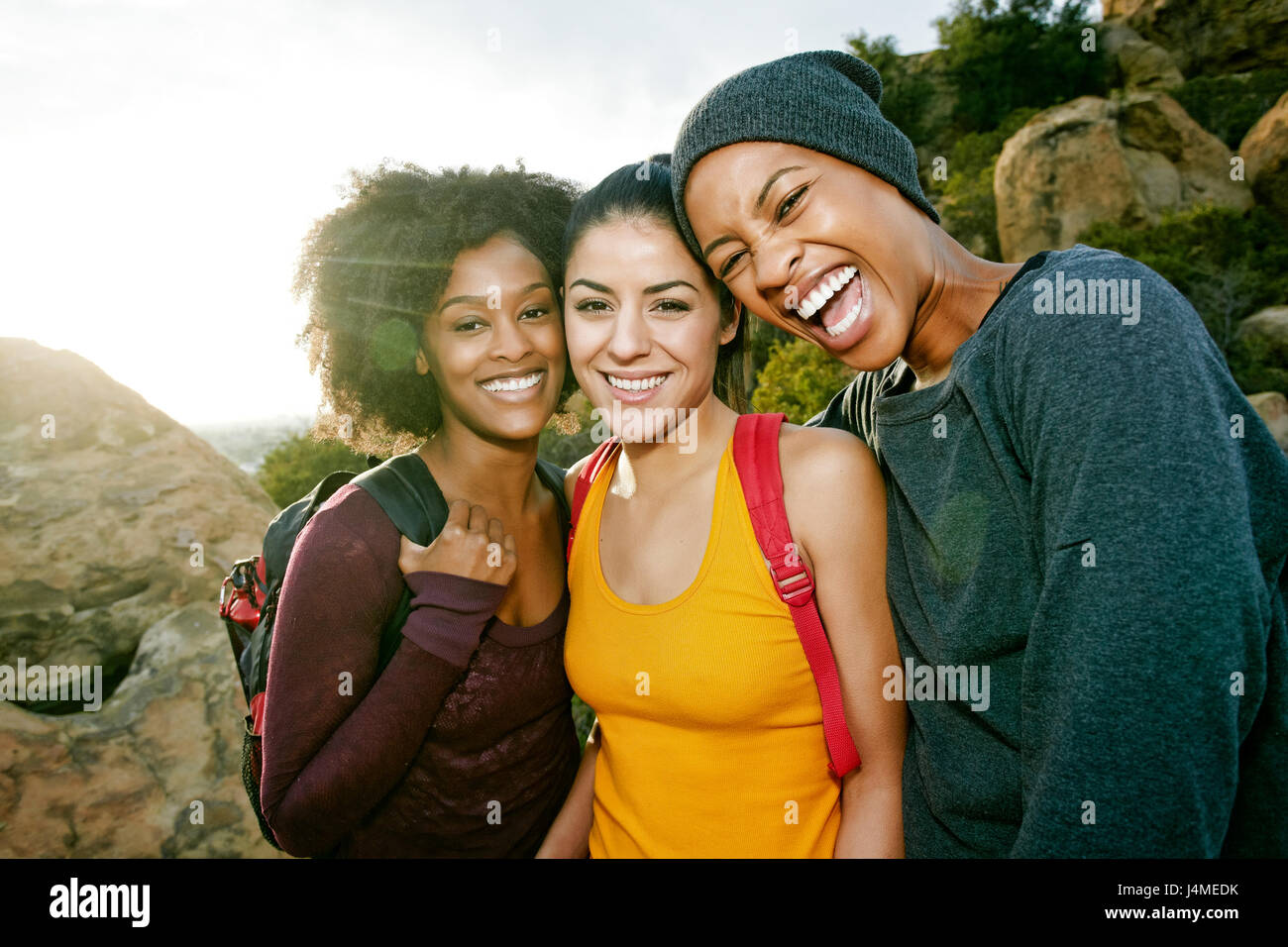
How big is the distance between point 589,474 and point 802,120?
142 centimetres

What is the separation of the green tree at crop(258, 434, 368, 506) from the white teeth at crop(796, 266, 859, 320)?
428 inches

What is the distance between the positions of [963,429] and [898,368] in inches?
28.8

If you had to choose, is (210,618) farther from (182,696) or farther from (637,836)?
(637,836)

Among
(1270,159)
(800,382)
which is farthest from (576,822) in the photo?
(1270,159)

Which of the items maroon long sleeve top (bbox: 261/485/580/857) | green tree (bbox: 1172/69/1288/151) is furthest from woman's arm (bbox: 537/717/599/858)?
green tree (bbox: 1172/69/1288/151)

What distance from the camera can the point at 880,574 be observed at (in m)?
1.91

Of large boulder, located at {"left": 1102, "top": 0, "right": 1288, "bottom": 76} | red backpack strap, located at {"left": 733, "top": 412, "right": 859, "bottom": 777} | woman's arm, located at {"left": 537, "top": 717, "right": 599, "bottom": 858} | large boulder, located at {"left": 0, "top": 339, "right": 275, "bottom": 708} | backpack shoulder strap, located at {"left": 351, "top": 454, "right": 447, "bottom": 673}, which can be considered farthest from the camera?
large boulder, located at {"left": 1102, "top": 0, "right": 1288, "bottom": 76}

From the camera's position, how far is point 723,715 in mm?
1905

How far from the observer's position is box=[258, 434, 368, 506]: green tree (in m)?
11.7

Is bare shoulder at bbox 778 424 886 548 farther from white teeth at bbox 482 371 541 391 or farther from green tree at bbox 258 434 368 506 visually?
green tree at bbox 258 434 368 506

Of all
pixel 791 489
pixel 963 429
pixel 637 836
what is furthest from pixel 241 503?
pixel 963 429

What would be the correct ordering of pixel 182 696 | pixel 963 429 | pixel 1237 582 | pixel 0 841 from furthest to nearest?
pixel 182 696
pixel 0 841
pixel 963 429
pixel 1237 582

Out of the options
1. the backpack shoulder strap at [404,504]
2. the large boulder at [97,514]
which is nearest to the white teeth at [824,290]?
the backpack shoulder strap at [404,504]

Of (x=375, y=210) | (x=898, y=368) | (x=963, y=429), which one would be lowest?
(x=963, y=429)
